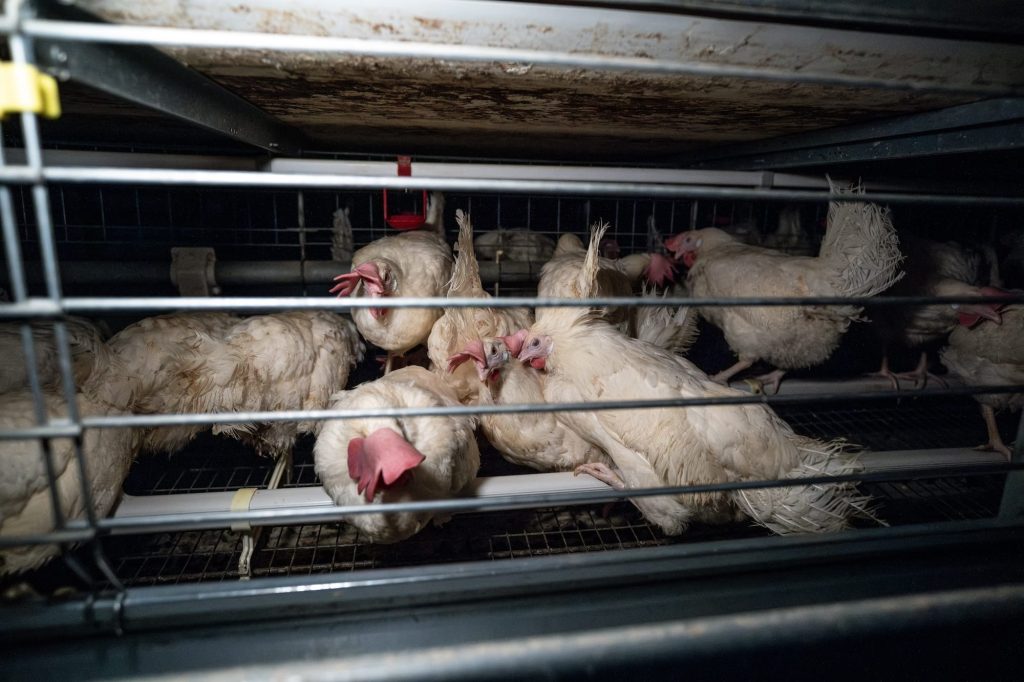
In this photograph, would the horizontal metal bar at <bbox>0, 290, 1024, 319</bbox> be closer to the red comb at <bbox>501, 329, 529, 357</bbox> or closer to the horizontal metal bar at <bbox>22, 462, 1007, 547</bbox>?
the horizontal metal bar at <bbox>22, 462, 1007, 547</bbox>

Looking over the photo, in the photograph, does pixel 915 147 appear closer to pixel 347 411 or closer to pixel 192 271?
Result: pixel 347 411

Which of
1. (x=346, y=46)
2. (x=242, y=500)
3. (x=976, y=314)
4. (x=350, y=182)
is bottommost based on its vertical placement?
(x=242, y=500)

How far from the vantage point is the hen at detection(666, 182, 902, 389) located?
1953mm

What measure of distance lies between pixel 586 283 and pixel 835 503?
3.18 ft

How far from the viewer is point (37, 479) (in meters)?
1.13

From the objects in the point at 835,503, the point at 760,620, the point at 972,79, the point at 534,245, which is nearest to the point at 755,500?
the point at 835,503

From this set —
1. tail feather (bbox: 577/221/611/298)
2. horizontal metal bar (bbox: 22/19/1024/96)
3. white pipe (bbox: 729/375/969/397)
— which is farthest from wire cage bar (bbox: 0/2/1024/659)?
tail feather (bbox: 577/221/611/298)

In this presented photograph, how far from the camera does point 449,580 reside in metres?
0.80

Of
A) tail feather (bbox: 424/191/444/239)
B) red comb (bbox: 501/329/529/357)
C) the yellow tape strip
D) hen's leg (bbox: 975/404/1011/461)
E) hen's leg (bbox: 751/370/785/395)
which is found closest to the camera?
the yellow tape strip

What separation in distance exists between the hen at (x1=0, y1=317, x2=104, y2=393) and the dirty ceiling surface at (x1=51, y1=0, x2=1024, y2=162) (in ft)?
2.14

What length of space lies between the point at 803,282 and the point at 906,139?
0.77 metres

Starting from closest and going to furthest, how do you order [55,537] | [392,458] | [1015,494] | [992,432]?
[55,537], [1015,494], [392,458], [992,432]

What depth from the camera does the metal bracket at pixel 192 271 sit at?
197cm

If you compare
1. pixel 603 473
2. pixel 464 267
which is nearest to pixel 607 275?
pixel 464 267
